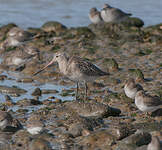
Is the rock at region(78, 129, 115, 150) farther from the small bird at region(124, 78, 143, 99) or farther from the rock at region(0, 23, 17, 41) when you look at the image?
the rock at region(0, 23, 17, 41)

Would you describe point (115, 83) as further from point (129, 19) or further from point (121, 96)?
point (129, 19)

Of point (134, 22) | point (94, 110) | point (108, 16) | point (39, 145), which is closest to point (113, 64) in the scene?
point (94, 110)

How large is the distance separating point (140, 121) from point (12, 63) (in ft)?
23.5

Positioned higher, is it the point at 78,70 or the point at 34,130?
the point at 78,70

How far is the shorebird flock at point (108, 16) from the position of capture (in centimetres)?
2134

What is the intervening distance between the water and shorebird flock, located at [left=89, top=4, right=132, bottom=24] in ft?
3.58

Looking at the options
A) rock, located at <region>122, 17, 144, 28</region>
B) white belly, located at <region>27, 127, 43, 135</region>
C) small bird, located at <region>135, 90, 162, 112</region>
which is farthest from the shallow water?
rock, located at <region>122, 17, 144, 28</region>

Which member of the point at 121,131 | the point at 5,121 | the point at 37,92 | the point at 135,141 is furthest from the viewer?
the point at 37,92

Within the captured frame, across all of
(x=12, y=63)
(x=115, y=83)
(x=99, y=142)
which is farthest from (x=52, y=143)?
(x=12, y=63)

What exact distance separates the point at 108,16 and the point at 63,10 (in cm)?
505

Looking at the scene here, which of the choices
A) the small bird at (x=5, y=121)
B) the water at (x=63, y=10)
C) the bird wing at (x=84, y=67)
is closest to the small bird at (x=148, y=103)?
the bird wing at (x=84, y=67)

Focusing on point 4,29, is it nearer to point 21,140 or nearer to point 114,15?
point 114,15

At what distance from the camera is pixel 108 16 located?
21.5 m

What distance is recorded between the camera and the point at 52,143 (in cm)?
895
